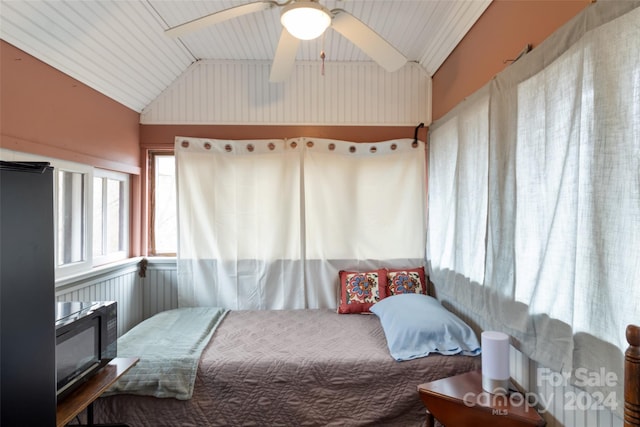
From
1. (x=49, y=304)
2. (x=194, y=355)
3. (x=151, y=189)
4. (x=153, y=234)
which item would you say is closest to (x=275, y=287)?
(x=194, y=355)

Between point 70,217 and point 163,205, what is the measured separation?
809 mm

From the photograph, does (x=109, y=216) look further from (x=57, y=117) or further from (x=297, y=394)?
(x=297, y=394)

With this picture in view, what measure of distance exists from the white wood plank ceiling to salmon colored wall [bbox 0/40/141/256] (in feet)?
0.25

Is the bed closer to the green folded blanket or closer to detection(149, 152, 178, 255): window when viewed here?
the green folded blanket

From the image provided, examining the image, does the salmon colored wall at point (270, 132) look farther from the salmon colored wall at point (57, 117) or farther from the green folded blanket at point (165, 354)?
the green folded blanket at point (165, 354)

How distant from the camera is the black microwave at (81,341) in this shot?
1214 mm

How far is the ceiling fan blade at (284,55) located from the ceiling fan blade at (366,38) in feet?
0.80

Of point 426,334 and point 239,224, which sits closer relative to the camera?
point 426,334

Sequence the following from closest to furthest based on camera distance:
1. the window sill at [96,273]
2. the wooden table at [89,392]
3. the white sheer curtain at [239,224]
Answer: the wooden table at [89,392] < the window sill at [96,273] < the white sheer curtain at [239,224]

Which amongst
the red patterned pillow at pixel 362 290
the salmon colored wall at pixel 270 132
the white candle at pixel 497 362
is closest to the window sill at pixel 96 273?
the salmon colored wall at pixel 270 132

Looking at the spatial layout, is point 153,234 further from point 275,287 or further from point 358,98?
point 358,98

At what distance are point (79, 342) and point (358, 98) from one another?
2.57m

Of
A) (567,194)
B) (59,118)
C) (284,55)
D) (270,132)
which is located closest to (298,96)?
(270,132)

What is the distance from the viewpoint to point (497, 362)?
55.3 inches
